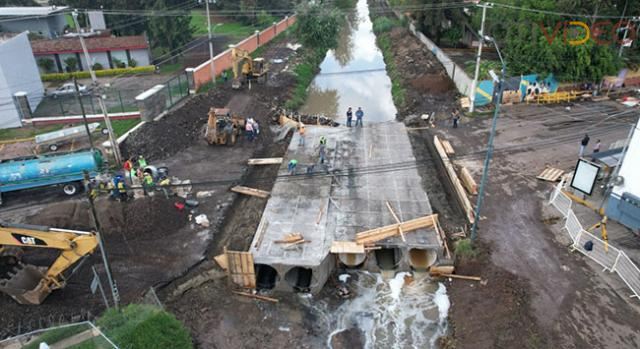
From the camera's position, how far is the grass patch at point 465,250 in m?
17.1

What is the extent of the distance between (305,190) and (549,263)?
11.2 m

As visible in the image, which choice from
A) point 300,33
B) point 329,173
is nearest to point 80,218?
point 329,173

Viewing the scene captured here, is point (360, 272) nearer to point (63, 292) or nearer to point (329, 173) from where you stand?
point (329, 173)

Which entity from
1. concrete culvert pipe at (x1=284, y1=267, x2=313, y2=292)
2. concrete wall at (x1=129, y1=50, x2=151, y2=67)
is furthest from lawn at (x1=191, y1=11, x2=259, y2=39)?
concrete culvert pipe at (x1=284, y1=267, x2=313, y2=292)

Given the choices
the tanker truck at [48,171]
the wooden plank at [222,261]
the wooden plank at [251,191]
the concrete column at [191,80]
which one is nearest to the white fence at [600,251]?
the wooden plank at [251,191]

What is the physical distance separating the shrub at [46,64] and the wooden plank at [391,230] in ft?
129

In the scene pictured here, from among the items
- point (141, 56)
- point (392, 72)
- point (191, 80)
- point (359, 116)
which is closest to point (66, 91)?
point (141, 56)

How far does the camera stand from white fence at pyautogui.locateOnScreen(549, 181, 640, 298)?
15.1 metres

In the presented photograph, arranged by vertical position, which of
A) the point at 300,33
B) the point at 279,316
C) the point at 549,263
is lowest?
the point at 279,316

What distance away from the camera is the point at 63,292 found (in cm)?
1570

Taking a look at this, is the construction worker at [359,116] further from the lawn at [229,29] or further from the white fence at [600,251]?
the lawn at [229,29]

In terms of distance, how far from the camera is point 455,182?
21875mm

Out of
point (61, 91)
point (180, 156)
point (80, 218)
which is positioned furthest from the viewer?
point (61, 91)

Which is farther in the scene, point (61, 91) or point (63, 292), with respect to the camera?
point (61, 91)
